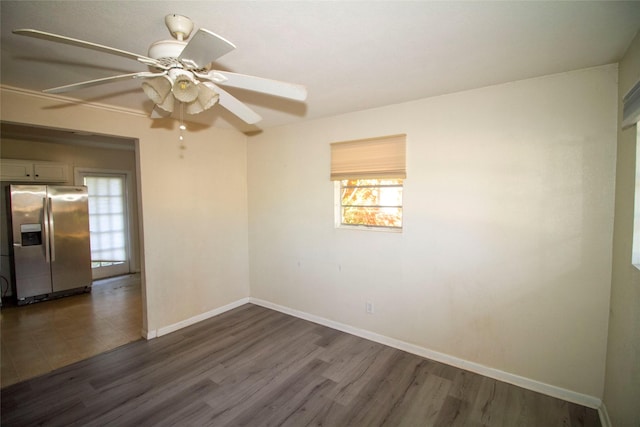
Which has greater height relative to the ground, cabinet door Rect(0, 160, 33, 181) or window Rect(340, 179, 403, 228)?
cabinet door Rect(0, 160, 33, 181)

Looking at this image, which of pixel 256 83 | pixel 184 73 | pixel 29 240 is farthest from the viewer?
pixel 29 240

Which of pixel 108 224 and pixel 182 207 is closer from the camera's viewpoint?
pixel 182 207

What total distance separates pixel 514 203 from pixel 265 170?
286cm

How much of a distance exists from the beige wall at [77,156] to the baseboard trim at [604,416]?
703 centimetres

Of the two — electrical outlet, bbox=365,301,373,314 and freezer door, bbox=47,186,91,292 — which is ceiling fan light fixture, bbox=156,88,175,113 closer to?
electrical outlet, bbox=365,301,373,314

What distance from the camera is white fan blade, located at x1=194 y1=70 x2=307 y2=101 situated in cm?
141

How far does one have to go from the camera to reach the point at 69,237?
4.56 metres

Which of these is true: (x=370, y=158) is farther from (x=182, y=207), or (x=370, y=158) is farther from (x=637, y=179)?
(x=182, y=207)

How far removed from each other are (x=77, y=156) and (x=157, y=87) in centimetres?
512

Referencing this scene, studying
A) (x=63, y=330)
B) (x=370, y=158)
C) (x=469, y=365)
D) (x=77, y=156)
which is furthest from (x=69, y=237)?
(x=469, y=365)

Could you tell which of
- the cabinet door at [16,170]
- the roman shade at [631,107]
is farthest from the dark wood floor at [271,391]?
the cabinet door at [16,170]

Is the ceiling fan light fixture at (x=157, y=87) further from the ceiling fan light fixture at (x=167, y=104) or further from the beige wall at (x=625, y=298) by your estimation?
the beige wall at (x=625, y=298)

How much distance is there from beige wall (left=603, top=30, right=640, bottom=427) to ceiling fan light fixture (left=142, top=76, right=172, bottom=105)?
2511 millimetres

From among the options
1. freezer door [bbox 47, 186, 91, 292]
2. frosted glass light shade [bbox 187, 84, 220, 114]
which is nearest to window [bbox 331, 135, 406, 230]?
frosted glass light shade [bbox 187, 84, 220, 114]
